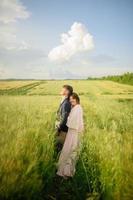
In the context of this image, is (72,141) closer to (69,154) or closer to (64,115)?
(69,154)

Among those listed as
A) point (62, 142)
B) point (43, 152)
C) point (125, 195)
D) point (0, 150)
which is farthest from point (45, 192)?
point (62, 142)

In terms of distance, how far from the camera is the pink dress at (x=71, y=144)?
5.77m

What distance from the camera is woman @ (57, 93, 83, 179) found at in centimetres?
577

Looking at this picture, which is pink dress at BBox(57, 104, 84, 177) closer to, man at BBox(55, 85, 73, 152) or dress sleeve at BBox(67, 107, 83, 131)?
dress sleeve at BBox(67, 107, 83, 131)

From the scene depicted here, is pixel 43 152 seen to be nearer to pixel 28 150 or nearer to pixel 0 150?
pixel 28 150

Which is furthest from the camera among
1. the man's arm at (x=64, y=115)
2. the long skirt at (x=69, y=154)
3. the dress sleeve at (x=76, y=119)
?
the man's arm at (x=64, y=115)

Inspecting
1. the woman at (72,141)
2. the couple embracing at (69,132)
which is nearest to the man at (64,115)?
the couple embracing at (69,132)

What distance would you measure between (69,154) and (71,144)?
0.59 ft

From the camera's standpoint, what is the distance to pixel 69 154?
236 inches

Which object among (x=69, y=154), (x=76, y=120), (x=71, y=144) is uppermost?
(x=76, y=120)

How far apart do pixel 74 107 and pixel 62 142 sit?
788 mm

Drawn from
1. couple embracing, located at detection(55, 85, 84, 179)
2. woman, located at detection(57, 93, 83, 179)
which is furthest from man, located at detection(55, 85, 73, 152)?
woman, located at detection(57, 93, 83, 179)

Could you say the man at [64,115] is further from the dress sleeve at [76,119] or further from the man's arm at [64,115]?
the dress sleeve at [76,119]

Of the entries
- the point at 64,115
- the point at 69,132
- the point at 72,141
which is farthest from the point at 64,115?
the point at 72,141
